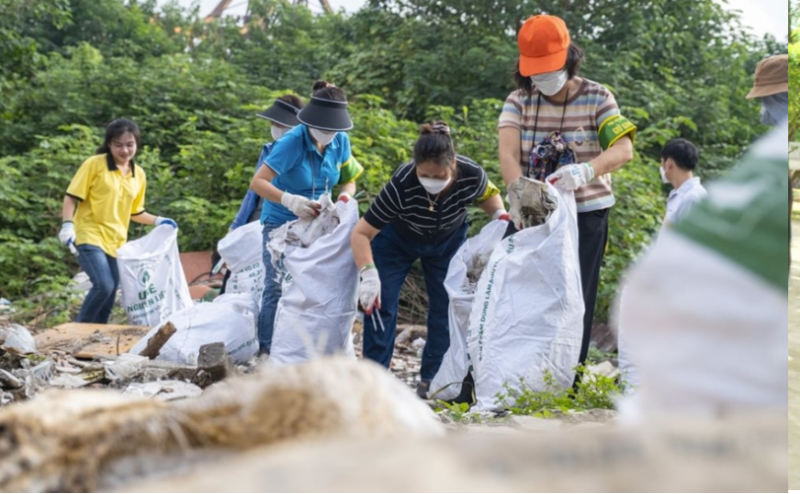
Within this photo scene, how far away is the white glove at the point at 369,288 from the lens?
3.89 metres

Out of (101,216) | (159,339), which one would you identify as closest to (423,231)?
(159,339)

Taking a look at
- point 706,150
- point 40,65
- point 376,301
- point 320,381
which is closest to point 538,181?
Result: point 376,301

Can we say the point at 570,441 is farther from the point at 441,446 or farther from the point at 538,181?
the point at 538,181

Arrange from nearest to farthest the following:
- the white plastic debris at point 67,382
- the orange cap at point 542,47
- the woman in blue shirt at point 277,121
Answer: the orange cap at point 542,47 → the white plastic debris at point 67,382 → the woman in blue shirt at point 277,121

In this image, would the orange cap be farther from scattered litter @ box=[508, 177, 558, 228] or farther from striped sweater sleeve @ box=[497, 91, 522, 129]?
scattered litter @ box=[508, 177, 558, 228]

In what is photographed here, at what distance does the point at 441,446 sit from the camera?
3.06 ft

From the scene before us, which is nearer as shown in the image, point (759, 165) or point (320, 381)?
point (320, 381)

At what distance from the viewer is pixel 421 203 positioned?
3.88 metres

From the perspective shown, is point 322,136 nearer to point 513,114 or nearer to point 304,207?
point 304,207

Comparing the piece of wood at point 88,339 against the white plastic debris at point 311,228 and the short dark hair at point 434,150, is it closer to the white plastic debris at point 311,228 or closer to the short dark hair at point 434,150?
the white plastic debris at point 311,228

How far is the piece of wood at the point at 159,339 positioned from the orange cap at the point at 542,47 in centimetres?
199

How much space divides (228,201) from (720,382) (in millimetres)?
6378

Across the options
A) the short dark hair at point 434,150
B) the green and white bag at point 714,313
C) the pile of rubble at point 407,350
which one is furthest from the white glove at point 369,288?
the green and white bag at point 714,313

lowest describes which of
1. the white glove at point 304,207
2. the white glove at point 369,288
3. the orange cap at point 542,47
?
the white glove at point 369,288
